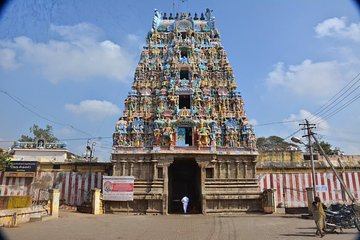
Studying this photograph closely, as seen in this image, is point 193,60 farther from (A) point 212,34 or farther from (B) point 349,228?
(B) point 349,228

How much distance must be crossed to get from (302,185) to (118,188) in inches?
623

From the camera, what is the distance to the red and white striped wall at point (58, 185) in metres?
25.7

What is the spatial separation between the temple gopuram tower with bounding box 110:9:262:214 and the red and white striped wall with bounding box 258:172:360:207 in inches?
152

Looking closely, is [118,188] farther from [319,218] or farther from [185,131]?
[319,218]

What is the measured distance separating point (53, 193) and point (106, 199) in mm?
4260

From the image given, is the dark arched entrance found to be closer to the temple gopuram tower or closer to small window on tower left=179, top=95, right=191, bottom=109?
the temple gopuram tower

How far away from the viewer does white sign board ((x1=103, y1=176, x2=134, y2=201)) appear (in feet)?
71.4

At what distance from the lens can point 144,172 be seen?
2366 cm

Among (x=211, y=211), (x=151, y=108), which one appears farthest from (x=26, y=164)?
(x=211, y=211)

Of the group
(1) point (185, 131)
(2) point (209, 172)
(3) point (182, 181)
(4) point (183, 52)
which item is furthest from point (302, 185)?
(4) point (183, 52)

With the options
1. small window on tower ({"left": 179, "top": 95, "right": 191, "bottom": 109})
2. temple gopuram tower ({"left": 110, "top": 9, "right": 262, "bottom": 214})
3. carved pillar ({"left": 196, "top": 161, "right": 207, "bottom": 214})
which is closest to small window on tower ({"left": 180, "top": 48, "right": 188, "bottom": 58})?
temple gopuram tower ({"left": 110, "top": 9, "right": 262, "bottom": 214})

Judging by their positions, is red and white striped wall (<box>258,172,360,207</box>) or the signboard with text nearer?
red and white striped wall (<box>258,172,360,207</box>)

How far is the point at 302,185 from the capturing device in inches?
1022

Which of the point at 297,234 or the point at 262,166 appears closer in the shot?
the point at 297,234
